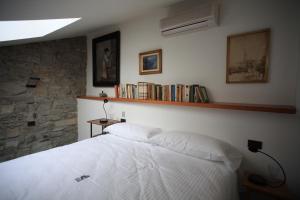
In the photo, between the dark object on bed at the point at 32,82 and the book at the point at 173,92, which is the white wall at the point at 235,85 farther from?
the dark object on bed at the point at 32,82

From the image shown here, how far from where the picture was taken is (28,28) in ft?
7.36

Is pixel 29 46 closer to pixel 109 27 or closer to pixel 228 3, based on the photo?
pixel 109 27

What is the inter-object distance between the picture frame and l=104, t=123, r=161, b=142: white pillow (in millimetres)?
1076

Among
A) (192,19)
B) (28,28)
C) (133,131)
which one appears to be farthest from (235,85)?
(28,28)

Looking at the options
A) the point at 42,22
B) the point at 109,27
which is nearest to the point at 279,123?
the point at 109,27

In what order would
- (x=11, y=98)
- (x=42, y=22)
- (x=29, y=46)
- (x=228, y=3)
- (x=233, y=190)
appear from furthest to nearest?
(x=29, y=46) → (x=11, y=98) → (x=42, y=22) → (x=228, y=3) → (x=233, y=190)

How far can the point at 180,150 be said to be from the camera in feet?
5.63

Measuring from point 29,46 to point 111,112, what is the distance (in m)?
1.72

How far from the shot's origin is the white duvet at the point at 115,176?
1.09 metres

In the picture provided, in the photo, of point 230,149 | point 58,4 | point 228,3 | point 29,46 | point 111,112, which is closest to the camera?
point 58,4

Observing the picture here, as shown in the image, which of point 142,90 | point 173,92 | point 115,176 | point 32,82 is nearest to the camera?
point 115,176

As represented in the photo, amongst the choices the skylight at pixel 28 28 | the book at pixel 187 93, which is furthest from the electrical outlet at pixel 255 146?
the skylight at pixel 28 28

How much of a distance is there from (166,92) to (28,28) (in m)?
2.03

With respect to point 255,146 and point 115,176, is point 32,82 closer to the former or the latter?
point 115,176
